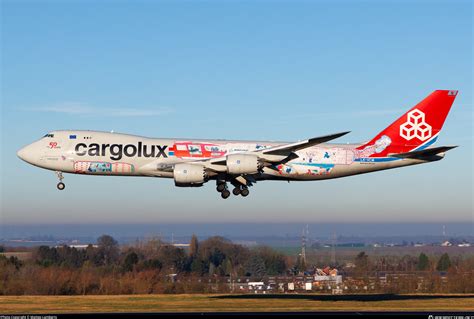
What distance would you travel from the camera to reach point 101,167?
56281 millimetres

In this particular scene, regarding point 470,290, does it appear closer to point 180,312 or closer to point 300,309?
point 300,309

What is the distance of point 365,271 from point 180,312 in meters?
35.2

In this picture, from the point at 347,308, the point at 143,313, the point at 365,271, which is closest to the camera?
the point at 143,313

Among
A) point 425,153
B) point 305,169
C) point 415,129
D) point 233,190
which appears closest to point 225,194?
point 233,190

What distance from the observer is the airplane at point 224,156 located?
182ft

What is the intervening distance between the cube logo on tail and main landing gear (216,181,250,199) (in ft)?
44.3

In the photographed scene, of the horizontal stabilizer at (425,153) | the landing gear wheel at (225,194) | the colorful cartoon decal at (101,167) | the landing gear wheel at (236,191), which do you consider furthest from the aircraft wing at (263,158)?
the horizontal stabilizer at (425,153)

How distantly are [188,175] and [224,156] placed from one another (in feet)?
11.8

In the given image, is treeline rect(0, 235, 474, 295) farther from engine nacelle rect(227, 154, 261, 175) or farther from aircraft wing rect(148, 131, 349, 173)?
engine nacelle rect(227, 154, 261, 175)

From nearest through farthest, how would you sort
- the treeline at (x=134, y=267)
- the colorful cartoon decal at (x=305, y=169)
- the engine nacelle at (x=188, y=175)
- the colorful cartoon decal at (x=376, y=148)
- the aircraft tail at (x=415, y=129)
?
1. the engine nacelle at (x=188, y=175)
2. the colorful cartoon decal at (x=305, y=169)
3. the colorful cartoon decal at (x=376, y=148)
4. the aircraft tail at (x=415, y=129)
5. the treeline at (x=134, y=267)

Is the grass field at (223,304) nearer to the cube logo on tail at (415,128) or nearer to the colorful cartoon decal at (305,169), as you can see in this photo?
the colorful cartoon decal at (305,169)

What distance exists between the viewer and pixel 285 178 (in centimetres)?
5928

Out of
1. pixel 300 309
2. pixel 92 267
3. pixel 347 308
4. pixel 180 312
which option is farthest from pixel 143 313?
pixel 92 267

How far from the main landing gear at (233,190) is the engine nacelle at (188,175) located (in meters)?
3.33
